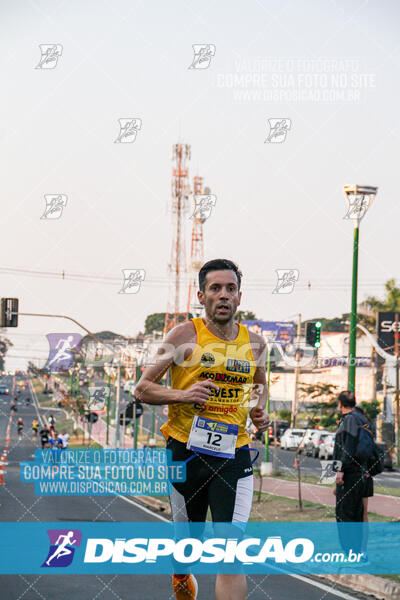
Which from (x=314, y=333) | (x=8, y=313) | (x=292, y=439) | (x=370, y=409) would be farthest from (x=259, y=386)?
(x=292, y=439)

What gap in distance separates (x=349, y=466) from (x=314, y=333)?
11994mm

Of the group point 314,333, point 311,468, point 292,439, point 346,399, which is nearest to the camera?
point 346,399

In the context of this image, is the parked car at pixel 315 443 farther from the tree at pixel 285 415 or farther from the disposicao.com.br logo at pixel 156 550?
the disposicao.com.br logo at pixel 156 550

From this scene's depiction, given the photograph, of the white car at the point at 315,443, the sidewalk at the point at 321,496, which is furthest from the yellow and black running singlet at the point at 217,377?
the white car at the point at 315,443

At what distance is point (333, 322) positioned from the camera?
14212cm

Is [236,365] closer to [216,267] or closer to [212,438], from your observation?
[212,438]

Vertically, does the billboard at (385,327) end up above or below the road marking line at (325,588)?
above

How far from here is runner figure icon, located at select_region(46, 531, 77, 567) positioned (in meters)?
10.6

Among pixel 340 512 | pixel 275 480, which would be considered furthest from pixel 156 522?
pixel 275 480

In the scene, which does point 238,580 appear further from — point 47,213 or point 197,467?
point 47,213

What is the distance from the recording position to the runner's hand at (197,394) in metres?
4.91

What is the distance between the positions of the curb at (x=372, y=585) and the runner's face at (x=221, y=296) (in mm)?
4331

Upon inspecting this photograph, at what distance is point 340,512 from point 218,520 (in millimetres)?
5469

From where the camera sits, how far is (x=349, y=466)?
9.92 m
